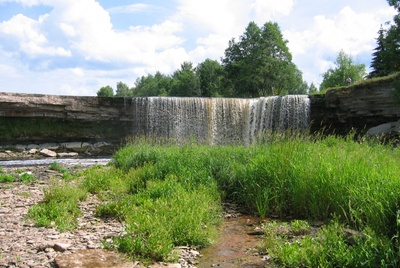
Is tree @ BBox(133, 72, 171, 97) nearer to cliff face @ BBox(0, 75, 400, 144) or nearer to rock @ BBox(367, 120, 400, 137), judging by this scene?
cliff face @ BBox(0, 75, 400, 144)

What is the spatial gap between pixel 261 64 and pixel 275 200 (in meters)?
38.7

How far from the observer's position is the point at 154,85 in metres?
93.2

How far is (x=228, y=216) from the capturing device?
24.1ft

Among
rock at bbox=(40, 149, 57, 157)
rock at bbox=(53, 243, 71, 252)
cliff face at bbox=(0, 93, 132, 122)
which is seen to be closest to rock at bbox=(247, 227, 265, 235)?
rock at bbox=(53, 243, 71, 252)

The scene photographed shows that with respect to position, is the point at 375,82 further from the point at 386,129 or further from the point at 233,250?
the point at 233,250

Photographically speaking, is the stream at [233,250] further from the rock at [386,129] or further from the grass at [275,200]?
the rock at [386,129]

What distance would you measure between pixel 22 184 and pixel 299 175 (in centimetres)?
825

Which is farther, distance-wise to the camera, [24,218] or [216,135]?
[216,135]

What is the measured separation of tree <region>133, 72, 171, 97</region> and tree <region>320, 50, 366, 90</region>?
34.3 metres

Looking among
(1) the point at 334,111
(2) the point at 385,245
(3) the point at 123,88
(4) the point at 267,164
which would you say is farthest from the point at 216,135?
(3) the point at 123,88

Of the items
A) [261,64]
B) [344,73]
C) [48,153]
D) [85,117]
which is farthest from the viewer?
[344,73]

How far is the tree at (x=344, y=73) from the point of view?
176 feet

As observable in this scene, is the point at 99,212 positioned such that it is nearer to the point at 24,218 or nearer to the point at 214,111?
the point at 24,218

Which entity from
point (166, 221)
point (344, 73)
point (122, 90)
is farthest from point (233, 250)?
point (122, 90)
